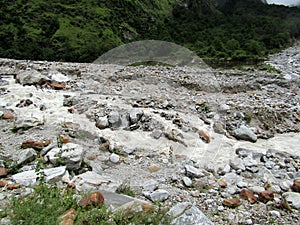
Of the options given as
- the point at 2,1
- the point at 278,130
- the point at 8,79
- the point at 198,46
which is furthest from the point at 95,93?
the point at 2,1

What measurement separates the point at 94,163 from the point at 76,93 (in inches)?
196

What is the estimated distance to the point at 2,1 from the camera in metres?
50.8

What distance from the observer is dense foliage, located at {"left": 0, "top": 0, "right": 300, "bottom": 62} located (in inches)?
1377

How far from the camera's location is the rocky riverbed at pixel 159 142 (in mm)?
4020

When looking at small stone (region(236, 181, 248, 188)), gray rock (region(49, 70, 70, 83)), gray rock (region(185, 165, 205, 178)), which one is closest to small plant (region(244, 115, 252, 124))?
small stone (region(236, 181, 248, 188))

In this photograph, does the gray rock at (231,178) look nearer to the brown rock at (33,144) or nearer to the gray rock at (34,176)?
the gray rock at (34,176)

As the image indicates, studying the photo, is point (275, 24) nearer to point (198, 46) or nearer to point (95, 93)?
point (198, 46)

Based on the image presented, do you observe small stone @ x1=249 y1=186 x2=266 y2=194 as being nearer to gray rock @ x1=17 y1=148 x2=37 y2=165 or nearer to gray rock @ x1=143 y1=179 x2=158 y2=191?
gray rock @ x1=143 y1=179 x2=158 y2=191

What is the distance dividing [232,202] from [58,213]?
2649 millimetres

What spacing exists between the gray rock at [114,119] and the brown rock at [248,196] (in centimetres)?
371

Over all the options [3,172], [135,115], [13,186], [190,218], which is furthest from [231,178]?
[3,172]

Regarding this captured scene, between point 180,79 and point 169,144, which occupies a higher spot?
point 180,79

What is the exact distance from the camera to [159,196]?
3.98m

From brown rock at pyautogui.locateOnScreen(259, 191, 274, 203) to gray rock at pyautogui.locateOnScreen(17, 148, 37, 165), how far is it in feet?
13.6
